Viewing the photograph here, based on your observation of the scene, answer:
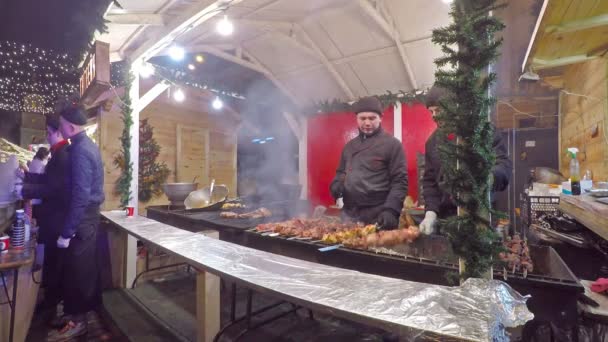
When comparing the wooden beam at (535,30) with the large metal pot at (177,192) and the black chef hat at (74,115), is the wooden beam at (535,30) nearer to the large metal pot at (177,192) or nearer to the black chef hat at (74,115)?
the black chef hat at (74,115)

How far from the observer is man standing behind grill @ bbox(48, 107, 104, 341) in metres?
3.10

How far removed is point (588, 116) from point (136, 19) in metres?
7.21

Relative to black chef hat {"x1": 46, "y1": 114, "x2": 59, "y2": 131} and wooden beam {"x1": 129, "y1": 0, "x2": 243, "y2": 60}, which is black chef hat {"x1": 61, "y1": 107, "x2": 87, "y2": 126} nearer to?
black chef hat {"x1": 46, "y1": 114, "x2": 59, "y2": 131}

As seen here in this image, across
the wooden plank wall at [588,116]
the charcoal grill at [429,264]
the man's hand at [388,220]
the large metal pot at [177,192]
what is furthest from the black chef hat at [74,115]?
the wooden plank wall at [588,116]

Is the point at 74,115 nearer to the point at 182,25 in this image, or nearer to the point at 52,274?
the point at 182,25

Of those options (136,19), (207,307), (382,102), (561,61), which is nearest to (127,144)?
(136,19)

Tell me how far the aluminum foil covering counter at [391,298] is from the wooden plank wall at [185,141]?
615 centimetres

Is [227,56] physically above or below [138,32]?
above

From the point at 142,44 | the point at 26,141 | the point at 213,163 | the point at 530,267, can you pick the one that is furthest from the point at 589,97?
the point at 26,141

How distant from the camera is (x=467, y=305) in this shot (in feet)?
3.76

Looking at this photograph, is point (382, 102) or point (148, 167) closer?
point (148, 167)

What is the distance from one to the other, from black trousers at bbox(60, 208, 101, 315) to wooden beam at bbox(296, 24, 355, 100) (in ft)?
19.2

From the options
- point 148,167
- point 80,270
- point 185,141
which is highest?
point 185,141

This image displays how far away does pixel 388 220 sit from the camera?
3.00 meters
